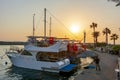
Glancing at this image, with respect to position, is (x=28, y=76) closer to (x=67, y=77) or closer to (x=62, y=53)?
(x=67, y=77)

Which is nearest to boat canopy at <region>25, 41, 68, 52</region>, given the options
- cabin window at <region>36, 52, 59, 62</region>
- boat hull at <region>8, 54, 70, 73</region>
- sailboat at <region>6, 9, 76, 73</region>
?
sailboat at <region>6, 9, 76, 73</region>

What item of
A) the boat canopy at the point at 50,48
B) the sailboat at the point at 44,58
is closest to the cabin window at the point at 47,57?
the sailboat at the point at 44,58

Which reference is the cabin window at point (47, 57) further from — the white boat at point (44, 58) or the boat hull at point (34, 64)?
the boat hull at point (34, 64)

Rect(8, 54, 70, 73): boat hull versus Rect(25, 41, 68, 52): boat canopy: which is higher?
Rect(25, 41, 68, 52): boat canopy

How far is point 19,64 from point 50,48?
8570 millimetres

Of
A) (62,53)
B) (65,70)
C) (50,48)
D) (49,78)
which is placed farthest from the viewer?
(62,53)

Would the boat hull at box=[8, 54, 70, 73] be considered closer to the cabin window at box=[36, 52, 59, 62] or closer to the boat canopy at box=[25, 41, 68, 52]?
the cabin window at box=[36, 52, 59, 62]

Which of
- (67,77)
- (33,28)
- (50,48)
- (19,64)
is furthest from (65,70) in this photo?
(33,28)

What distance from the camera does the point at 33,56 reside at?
3916 cm

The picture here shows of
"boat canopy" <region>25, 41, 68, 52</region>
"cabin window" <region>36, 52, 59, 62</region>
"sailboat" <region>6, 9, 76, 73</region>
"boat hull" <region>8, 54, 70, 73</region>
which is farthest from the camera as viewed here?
"cabin window" <region>36, 52, 59, 62</region>

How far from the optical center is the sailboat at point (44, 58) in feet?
119

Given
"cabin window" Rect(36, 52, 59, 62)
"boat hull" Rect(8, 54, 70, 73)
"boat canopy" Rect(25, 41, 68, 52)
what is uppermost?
"boat canopy" Rect(25, 41, 68, 52)

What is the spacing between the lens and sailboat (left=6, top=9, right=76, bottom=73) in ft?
119

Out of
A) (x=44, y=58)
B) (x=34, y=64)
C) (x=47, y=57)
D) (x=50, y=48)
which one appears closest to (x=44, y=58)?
(x=44, y=58)
